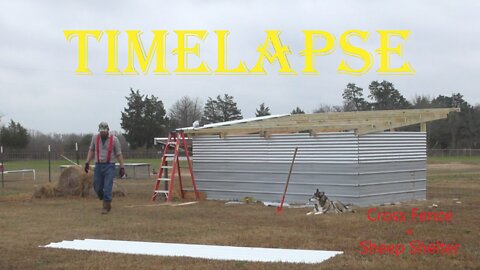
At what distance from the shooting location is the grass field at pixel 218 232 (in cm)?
666

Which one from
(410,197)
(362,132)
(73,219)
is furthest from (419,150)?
(73,219)

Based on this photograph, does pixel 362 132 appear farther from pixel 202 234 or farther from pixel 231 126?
pixel 202 234

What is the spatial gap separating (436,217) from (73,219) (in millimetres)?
6769

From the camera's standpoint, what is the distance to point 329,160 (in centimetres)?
1448

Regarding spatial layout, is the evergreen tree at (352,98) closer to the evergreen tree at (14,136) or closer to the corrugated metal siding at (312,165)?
the evergreen tree at (14,136)

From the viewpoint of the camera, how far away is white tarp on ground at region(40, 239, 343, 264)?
6.93 meters

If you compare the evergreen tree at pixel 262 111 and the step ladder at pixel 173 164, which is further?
the evergreen tree at pixel 262 111

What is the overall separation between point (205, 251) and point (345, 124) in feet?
26.1

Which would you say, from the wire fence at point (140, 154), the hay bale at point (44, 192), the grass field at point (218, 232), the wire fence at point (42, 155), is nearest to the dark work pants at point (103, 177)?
the grass field at point (218, 232)

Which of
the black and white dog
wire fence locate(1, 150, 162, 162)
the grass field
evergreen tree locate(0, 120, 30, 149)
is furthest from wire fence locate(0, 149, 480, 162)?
the black and white dog

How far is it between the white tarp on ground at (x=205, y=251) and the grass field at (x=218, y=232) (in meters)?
0.27

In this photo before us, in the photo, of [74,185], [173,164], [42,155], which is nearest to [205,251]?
[173,164]

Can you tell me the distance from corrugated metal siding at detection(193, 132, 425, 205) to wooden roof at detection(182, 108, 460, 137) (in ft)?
0.65

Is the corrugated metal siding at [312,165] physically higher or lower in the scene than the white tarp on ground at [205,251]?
higher
